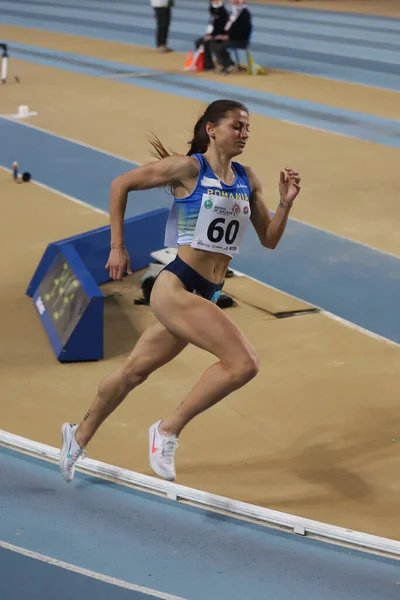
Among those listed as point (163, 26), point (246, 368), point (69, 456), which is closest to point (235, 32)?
point (163, 26)

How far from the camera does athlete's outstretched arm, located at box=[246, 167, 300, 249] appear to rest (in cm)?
562

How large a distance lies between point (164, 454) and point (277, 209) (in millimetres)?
1433

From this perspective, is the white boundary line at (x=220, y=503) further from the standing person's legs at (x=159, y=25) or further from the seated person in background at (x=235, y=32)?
the standing person's legs at (x=159, y=25)

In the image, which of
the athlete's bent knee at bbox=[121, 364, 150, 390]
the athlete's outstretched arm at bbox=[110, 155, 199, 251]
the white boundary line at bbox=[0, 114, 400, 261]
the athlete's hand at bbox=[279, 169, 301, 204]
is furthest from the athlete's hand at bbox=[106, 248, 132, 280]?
the white boundary line at bbox=[0, 114, 400, 261]

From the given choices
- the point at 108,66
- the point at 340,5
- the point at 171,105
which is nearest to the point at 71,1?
the point at 340,5

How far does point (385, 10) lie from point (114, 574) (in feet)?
95.3

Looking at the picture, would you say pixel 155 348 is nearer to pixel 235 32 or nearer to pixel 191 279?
pixel 191 279

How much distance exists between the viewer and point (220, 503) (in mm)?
5645

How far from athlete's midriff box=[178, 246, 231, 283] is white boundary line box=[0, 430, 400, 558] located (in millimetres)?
1161

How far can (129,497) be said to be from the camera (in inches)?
228

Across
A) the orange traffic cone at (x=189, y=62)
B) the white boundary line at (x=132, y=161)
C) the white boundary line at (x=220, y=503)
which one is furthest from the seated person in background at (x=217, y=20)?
the white boundary line at (x=220, y=503)

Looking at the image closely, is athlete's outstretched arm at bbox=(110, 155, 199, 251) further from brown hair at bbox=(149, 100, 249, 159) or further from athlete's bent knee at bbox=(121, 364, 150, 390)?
athlete's bent knee at bbox=(121, 364, 150, 390)

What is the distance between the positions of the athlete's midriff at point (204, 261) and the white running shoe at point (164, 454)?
88 cm

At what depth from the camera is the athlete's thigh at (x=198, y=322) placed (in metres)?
5.31
